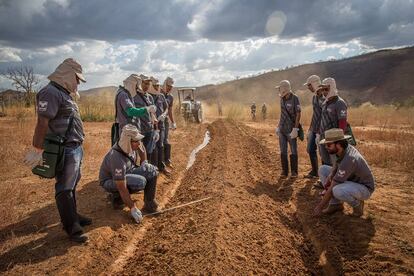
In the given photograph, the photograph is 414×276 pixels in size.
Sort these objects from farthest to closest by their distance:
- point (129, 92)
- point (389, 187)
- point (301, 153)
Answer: point (301, 153)
point (389, 187)
point (129, 92)

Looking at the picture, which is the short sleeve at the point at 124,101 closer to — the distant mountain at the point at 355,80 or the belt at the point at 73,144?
the belt at the point at 73,144

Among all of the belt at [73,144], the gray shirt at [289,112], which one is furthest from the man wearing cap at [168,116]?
the belt at [73,144]

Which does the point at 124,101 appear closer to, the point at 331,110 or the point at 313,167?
the point at 331,110

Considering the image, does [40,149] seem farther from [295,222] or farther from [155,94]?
[155,94]

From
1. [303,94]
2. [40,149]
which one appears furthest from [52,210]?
[303,94]

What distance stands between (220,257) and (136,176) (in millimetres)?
1868

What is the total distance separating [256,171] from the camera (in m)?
8.70

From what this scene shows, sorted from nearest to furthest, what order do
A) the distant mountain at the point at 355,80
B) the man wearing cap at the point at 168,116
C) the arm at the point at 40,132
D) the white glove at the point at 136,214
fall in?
the arm at the point at 40,132 < the white glove at the point at 136,214 < the man wearing cap at the point at 168,116 < the distant mountain at the point at 355,80

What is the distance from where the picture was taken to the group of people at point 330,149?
504 centimetres

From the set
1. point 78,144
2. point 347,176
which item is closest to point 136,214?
point 78,144

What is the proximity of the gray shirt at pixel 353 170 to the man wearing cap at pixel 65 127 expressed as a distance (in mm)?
3292

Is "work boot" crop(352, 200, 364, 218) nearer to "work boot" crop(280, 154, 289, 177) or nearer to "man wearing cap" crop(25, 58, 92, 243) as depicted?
"work boot" crop(280, 154, 289, 177)

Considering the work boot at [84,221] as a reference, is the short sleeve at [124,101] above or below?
above

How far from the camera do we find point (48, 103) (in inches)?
160
